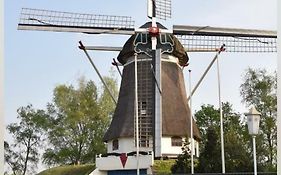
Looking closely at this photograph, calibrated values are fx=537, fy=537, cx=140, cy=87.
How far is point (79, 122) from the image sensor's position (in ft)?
69.7

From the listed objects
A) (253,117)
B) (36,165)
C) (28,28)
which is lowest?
(36,165)

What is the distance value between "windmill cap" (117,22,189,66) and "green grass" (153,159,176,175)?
10.5ft

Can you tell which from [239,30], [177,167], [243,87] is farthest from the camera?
[243,87]

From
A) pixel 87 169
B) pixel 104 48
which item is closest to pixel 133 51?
pixel 104 48

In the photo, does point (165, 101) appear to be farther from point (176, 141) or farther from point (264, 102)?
point (264, 102)

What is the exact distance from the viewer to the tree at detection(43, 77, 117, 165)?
21281 millimetres

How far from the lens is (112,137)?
15.2 meters

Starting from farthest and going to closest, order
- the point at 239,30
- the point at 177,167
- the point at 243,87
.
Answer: the point at 243,87
the point at 239,30
the point at 177,167

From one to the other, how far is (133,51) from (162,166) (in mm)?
3393

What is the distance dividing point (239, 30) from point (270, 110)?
127 inches

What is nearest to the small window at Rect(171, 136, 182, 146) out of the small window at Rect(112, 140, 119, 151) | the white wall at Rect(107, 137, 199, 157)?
the white wall at Rect(107, 137, 199, 157)

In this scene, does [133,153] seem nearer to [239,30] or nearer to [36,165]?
[239,30]

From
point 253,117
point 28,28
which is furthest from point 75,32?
point 253,117

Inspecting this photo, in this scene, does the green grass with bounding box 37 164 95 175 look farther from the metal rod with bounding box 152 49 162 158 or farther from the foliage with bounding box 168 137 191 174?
the foliage with bounding box 168 137 191 174
